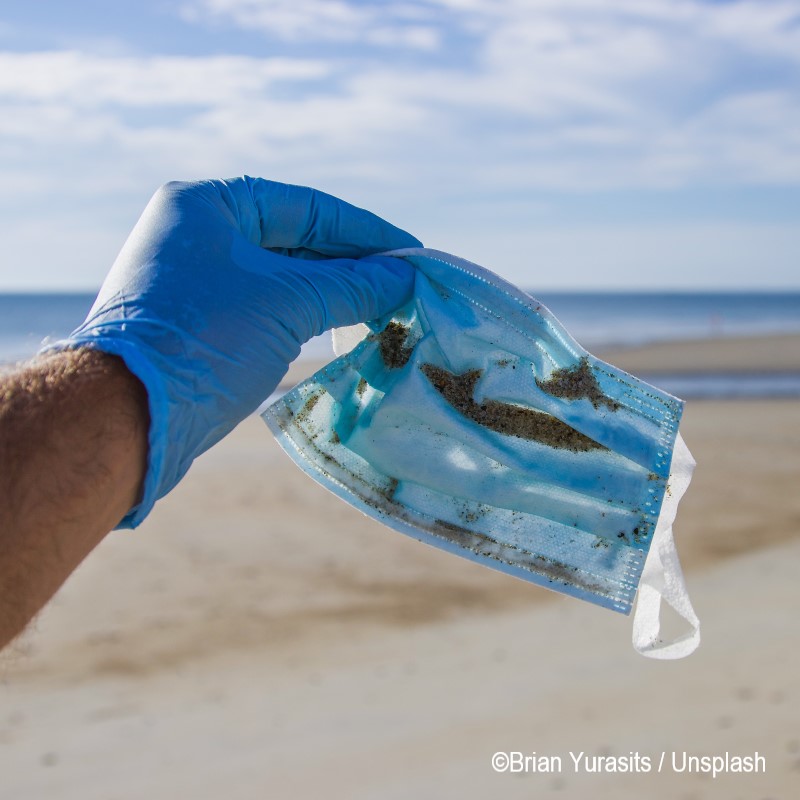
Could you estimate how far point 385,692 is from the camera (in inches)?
177

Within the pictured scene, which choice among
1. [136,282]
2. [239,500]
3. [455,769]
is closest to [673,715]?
[455,769]

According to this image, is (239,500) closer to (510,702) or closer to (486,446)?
(510,702)

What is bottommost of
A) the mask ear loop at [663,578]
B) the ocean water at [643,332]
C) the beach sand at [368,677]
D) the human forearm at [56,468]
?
the ocean water at [643,332]

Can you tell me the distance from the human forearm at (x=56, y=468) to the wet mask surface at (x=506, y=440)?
931 mm

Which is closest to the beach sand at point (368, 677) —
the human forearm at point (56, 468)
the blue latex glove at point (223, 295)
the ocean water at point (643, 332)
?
the blue latex glove at point (223, 295)

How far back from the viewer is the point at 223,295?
1.74 metres

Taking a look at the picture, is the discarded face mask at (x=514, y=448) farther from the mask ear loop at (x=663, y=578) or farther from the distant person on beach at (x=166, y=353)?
the distant person on beach at (x=166, y=353)

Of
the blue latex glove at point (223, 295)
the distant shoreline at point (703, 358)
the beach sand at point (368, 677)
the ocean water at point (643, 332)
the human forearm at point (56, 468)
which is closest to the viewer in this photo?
the human forearm at point (56, 468)

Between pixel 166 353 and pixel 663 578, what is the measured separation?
128cm

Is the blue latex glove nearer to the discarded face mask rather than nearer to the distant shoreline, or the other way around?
the discarded face mask

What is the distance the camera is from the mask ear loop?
2.02m

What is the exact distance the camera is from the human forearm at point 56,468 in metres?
1.15

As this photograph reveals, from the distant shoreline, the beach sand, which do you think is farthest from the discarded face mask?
the distant shoreline

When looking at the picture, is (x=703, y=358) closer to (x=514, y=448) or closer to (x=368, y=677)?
(x=368, y=677)
